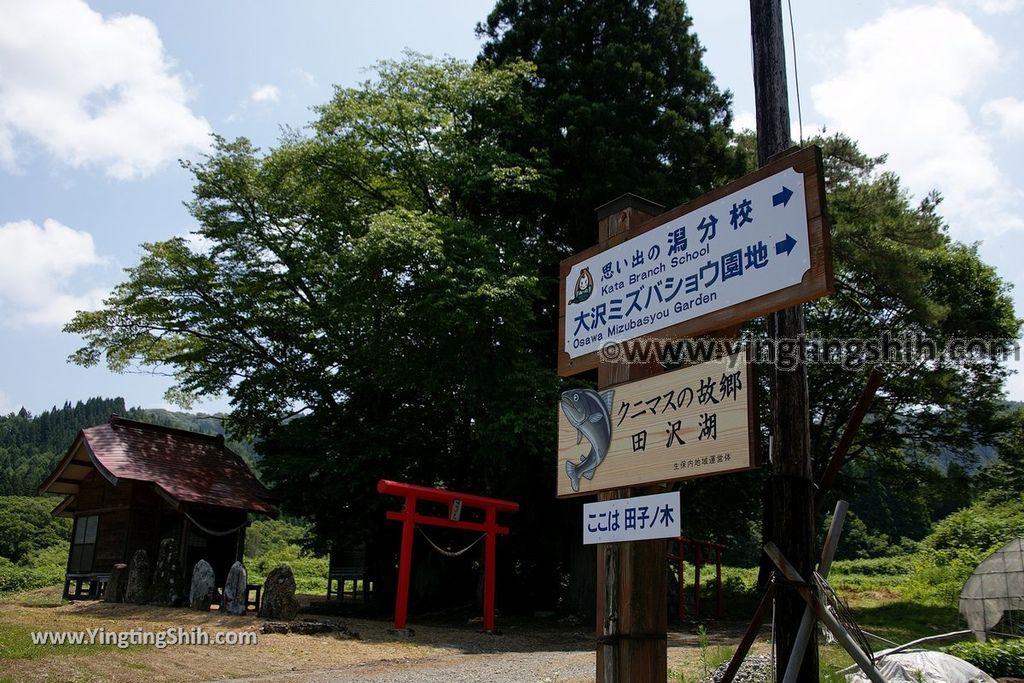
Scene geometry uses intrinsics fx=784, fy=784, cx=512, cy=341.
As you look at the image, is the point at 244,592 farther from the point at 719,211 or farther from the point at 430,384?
the point at 719,211

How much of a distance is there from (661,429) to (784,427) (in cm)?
170

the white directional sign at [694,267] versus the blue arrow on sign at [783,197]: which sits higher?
→ the blue arrow on sign at [783,197]

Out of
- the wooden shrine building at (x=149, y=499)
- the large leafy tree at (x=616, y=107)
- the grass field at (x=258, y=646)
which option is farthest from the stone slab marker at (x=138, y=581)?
the large leafy tree at (x=616, y=107)

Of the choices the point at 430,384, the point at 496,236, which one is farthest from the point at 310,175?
the point at 430,384

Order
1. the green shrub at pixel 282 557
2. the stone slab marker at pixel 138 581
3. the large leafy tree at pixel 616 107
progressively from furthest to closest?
the green shrub at pixel 282 557 < the large leafy tree at pixel 616 107 < the stone slab marker at pixel 138 581

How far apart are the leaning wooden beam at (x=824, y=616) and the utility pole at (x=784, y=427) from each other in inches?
6.3

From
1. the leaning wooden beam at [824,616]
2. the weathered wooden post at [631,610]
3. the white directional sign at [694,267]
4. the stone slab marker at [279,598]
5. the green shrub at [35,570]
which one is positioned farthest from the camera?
the green shrub at [35,570]

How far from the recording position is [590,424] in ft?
18.1

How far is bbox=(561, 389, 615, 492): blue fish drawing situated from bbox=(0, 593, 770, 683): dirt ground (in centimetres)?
525

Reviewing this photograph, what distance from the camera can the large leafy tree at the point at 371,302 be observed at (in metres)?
18.6

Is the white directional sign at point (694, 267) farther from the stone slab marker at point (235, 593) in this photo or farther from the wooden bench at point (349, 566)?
the wooden bench at point (349, 566)

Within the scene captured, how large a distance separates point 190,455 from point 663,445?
18756 millimetres

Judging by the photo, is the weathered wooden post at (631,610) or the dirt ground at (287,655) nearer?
the weathered wooden post at (631,610)

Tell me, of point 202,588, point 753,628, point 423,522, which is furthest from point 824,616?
point 202,588
